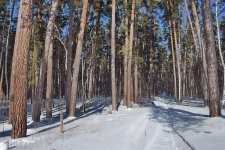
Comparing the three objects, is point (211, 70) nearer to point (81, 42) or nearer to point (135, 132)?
point (135, 132)

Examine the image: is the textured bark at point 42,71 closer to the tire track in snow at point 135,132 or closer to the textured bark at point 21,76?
the textured bark at point 21,76

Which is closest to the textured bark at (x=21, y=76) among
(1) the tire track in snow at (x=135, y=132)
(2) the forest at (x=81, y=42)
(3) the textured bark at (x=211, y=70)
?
(2) the forest at (x=81, y=42)

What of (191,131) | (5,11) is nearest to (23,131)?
(191,131)

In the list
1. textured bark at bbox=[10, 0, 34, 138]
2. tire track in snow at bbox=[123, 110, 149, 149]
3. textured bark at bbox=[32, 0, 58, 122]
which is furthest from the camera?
textured bark at bbox=[32, 0, 58, 122]

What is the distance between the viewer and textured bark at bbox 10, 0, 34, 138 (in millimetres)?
9352

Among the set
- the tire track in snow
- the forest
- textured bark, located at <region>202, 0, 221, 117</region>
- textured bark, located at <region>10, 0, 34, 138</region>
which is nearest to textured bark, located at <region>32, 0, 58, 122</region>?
the forest

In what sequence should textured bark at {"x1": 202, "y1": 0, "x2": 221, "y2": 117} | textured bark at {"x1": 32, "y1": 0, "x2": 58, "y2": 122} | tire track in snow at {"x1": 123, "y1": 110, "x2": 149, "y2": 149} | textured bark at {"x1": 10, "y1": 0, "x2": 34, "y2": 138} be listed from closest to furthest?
tire track in snow at {"x1": 123, "y1": 110, "x2": 149, "y2": 149}
textured bark at {"x1": 10, "y1": 0, "x2": 34, "y2": 138}
textured bark at {"x1": 202, "y1": 0, "x2": 221, "y2": 117}
textured bark at {"x1": 32, "y1": 0, "x2": 58, "y2": 122}

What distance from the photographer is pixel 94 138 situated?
9266 mm

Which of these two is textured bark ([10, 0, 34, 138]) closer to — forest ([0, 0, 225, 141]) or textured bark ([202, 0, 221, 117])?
forest ([0, 0, 225, 141])

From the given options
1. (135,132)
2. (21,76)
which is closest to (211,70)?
(135,132)

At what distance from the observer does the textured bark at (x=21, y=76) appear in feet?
30.7

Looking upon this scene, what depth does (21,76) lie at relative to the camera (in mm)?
9438

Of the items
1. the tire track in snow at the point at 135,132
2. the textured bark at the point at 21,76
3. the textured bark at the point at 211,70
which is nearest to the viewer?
the tire track in snow at the point at 135,132

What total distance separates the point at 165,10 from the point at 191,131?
74.2ft
